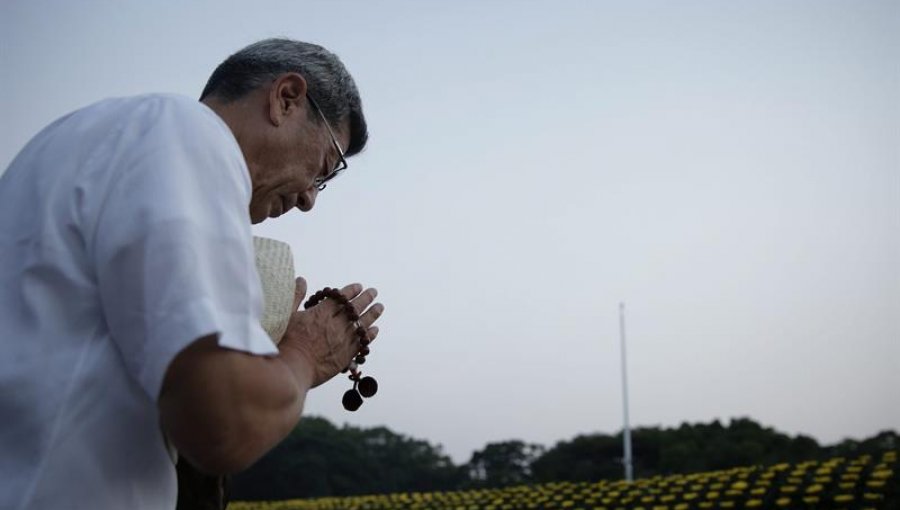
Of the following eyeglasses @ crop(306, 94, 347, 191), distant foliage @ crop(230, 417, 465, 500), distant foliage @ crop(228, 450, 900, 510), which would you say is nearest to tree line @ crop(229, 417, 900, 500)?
distant foliage @ crop(230, 417, 465, 500)

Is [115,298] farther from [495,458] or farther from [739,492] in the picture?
[495,458]

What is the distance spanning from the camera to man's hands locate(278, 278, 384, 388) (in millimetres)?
1311

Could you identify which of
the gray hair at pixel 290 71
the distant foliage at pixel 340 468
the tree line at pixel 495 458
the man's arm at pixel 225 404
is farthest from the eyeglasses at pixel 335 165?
the distant foliage at pixel 340 468

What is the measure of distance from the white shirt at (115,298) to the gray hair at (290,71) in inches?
17.4

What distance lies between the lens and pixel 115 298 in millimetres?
1039

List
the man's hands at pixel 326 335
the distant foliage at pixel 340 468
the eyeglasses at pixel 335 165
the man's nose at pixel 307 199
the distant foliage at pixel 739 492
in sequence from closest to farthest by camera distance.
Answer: the man's hands at pixel 326 335 → the eyeglasses at pixel 335 165 → the man's nose at pixel 307 199 → the distant foliage at pixel 739 492 → the distant foliage at pixel 340 468

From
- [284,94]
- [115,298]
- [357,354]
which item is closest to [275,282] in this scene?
[357,354]

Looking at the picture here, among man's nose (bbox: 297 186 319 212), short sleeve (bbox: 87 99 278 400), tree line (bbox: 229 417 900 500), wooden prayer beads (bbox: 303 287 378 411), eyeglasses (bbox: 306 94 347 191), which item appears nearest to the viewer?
short sleeve (bbox: 87 99 278 400)

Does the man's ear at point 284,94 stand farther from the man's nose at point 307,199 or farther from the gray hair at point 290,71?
the man's nose at point 307,199

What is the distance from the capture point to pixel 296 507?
63.1ft

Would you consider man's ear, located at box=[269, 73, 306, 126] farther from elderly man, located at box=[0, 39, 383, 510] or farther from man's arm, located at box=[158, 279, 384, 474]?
man's arm, located at box=[158, 279, 384, 474]

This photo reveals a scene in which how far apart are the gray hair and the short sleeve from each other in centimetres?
49

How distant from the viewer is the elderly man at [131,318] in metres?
1.00

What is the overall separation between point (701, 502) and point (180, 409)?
1248 centimetres
